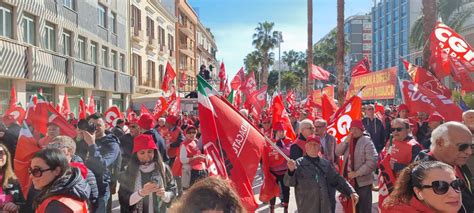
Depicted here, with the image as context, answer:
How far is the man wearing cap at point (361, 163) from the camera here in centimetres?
666

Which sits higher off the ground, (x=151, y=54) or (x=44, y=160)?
(x=151, y=54)

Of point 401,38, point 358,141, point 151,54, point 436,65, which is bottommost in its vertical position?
point 358,141

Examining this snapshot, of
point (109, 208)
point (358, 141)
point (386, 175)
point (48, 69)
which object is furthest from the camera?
point (48, 69)

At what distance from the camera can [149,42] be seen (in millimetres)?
38688

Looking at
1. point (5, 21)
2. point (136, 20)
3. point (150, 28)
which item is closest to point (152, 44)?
point (150, 28)

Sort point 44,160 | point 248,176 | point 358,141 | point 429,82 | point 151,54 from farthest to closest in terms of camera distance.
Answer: point 151,54, point 429,82, point 358,141, point 248,176, point 44,160

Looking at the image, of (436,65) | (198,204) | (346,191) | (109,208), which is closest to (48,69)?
(109,208)

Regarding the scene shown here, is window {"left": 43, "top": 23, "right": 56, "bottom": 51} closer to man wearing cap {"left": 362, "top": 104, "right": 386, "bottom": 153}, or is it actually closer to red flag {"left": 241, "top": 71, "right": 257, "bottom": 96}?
red flag {"left": 241, "top": 71, "right": 257, "bottom": 96}

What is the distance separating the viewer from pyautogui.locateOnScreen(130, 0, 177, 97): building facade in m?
35.5

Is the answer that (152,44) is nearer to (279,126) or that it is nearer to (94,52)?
(94,52)

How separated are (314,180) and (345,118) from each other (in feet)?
7.74

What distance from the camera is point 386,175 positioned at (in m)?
5.55

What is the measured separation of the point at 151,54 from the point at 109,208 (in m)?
33.0

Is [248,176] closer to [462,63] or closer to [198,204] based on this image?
[198,204]
